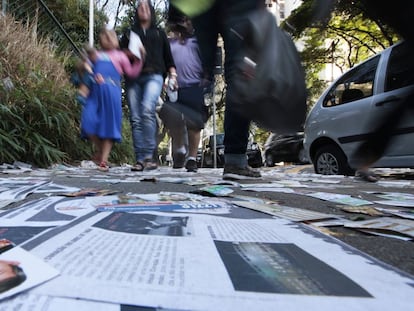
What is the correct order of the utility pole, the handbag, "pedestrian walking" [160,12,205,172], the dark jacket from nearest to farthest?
1. the handbag
2. "pedestrian walking" [160,12,205,172]
3. the dark jacket
4. the utility pole

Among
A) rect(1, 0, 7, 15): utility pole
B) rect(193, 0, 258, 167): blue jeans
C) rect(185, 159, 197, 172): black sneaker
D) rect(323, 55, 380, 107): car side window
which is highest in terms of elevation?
rect(1, 0, 7, 15): utility pole

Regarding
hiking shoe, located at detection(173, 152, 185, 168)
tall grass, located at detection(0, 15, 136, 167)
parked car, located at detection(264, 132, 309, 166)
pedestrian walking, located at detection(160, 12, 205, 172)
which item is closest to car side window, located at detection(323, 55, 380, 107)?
pedestrian walking, located at detection(160, 12, 205, 172)

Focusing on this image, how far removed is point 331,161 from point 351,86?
3.10ft

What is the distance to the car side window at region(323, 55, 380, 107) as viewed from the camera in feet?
8.05

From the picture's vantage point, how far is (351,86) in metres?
2.95

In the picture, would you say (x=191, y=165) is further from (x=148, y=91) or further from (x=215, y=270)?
(x=215, y=270)

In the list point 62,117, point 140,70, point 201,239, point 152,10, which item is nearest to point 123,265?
point 201,239

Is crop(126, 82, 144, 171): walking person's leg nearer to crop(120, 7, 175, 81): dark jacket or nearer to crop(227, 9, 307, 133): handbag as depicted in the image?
crop(120, 7, 175, 81): dark jacket

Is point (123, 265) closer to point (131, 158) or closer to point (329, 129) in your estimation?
point (329, 129)

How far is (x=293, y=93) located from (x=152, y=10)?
1.83 m

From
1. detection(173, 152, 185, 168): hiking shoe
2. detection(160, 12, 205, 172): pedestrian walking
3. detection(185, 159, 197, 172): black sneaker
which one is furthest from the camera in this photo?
detection(173, 152, 185, 168): hiking shoe

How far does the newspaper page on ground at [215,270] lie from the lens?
494mm

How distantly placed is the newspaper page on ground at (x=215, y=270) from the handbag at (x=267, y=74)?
9.6 inches

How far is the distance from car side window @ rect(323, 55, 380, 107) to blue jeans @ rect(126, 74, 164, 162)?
51.2 inches
